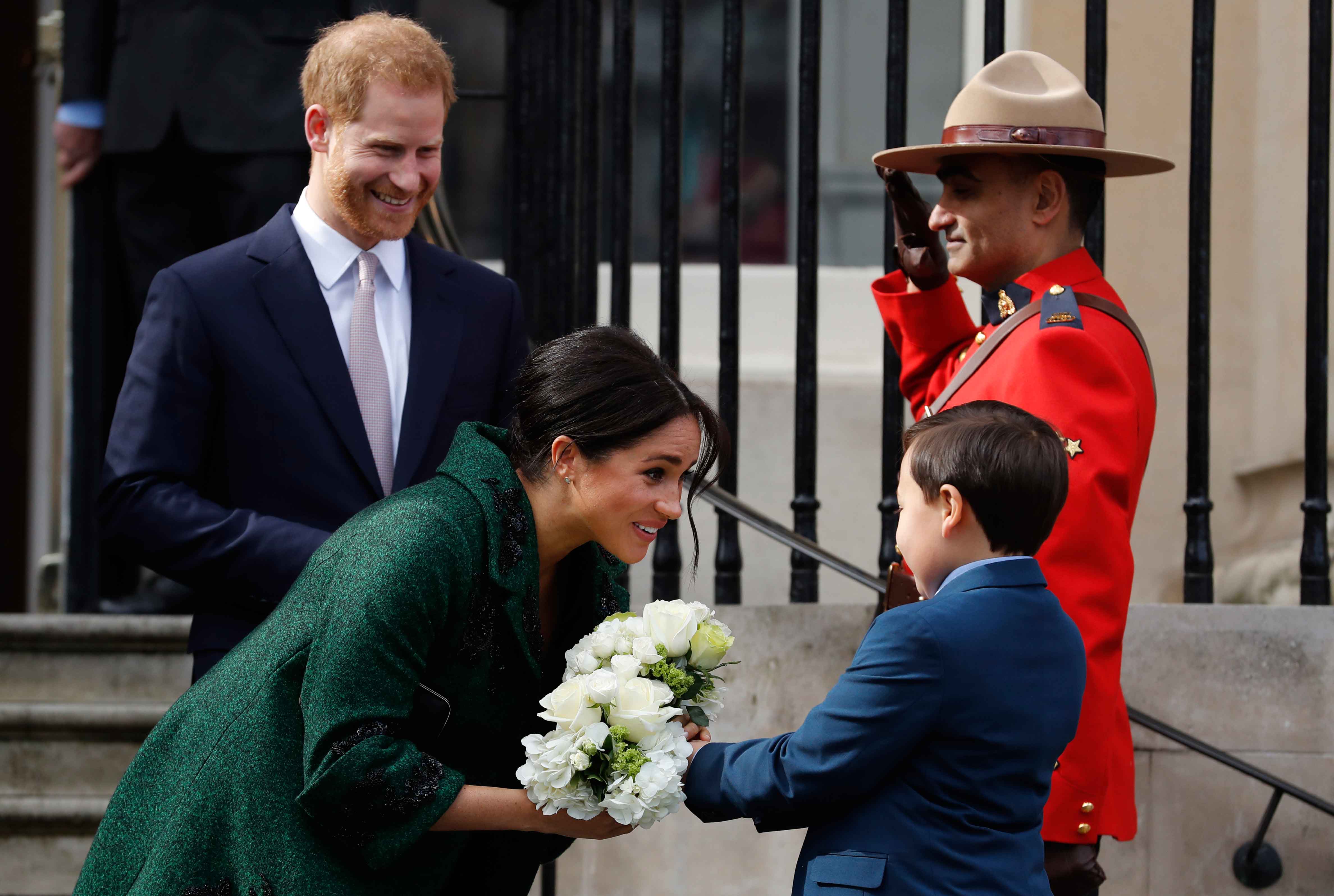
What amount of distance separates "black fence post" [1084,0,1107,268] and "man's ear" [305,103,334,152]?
1729mm

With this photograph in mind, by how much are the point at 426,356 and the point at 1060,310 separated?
1.05 m

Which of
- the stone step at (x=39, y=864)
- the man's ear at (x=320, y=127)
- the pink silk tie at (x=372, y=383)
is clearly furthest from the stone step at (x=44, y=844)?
the man's ear at (x=320, y=127)

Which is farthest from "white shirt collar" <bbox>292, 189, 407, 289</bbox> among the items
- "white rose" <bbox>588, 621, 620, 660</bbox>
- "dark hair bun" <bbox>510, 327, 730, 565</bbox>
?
"white rose" <bbox>588, 621, 620, 660</bbox>

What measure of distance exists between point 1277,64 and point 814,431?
2.41 m

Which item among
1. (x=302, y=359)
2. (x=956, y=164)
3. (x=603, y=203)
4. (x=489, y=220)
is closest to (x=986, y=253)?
(x=956, y=164)

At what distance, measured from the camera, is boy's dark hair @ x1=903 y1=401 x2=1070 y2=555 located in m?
1.98

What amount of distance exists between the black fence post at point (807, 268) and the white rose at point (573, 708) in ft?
5.30

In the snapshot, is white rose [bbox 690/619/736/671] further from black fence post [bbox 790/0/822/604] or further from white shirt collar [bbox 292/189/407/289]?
black fence post [bbox 790/0/822/604]

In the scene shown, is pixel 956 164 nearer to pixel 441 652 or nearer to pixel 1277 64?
pixel 441 652

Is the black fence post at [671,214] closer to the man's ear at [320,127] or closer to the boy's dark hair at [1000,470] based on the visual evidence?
the man's ear at [320,127]

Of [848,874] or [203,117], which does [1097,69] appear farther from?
[203,117]

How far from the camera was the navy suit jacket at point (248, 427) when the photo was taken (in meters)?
2.28

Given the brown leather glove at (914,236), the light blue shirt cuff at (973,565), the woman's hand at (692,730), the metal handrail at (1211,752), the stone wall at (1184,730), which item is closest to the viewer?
the light blue shirt cuff at (973,565)

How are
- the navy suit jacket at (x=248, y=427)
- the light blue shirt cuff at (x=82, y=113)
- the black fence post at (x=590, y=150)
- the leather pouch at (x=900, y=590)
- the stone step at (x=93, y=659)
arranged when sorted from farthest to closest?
the light blue shirt cuff at (x=82, y=113) → the stone step at (x=93, y=659) → the black fence post at (x=590, y=150) → the leather pouch at (x=900, y=590) → the navy suit jacket at (x=248, y=427)
